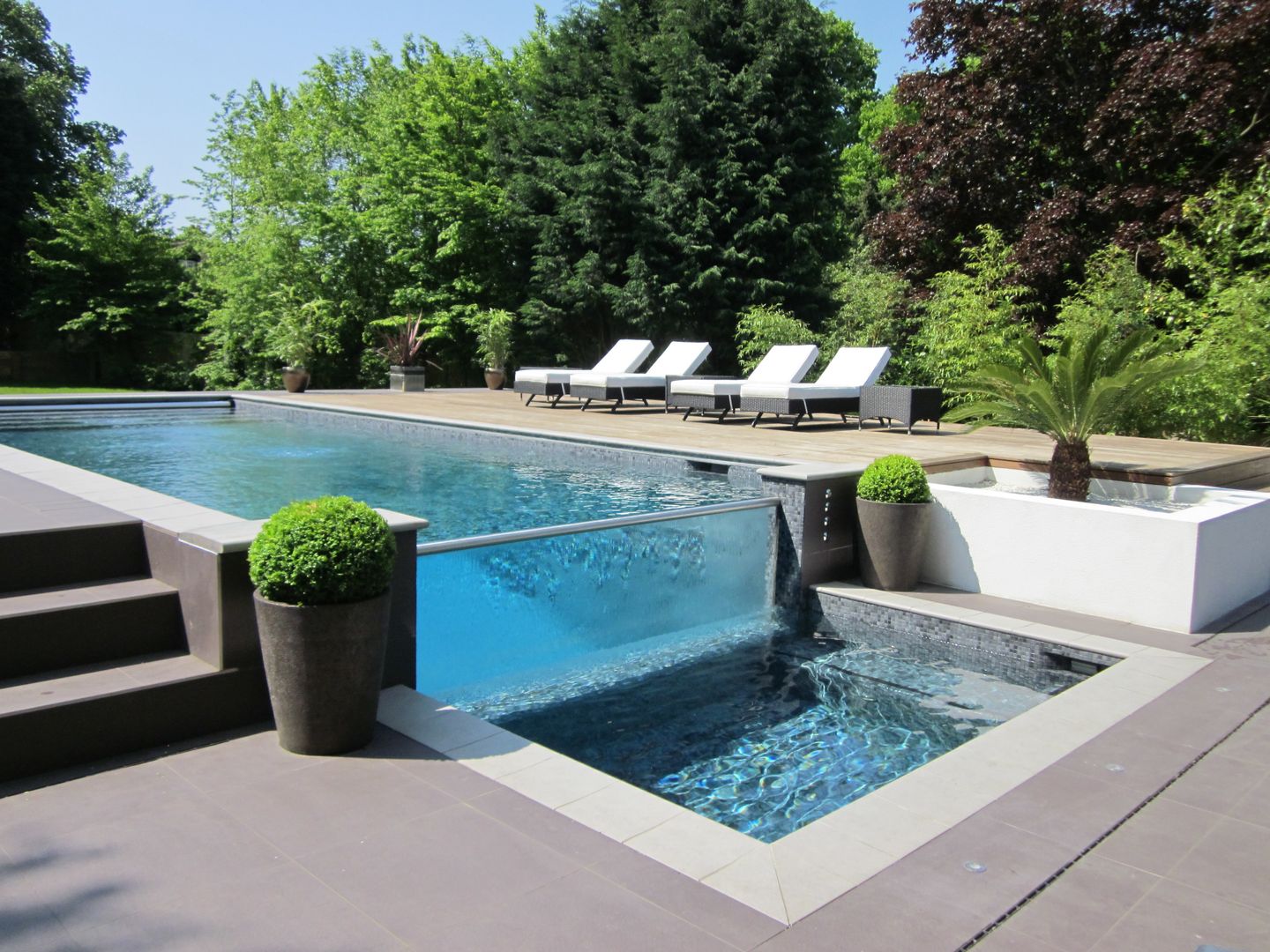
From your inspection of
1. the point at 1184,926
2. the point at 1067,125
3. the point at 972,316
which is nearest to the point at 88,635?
the point at 1184,926

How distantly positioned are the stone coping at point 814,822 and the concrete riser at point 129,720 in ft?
1.75

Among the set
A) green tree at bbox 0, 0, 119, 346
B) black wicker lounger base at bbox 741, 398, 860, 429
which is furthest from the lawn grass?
black wicker lounger base at bbox 741, 398, 860, 429

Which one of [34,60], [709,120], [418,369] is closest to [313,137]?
[418,369]

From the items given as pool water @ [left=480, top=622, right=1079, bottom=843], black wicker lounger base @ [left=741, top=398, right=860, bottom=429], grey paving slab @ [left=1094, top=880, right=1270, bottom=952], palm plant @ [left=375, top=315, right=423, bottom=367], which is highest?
palm plant @ [left=375, top=315, right=423, bottom=367]

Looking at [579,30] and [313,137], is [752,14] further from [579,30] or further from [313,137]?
[313,137]

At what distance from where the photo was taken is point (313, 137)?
2484cm

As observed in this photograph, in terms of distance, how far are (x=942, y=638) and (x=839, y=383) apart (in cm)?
717

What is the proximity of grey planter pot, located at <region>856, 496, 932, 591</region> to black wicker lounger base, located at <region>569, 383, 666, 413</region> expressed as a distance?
793 cm

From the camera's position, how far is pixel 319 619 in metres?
3.10

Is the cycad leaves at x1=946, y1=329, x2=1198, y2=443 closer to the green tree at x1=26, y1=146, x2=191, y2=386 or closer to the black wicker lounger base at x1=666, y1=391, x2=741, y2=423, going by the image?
the black wicker lounger base at x1=666, y1=391, x2=741, y2=423

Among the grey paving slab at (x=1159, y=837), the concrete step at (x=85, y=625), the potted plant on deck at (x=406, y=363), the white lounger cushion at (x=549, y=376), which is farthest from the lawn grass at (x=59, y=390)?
the grey paving slab at (x=1159, y=837)

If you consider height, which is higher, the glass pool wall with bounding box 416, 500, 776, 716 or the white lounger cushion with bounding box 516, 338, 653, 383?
the white lounger cushion with bounding box 516, 338, 653, 383

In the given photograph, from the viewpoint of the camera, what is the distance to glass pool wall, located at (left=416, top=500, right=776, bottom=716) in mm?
4699

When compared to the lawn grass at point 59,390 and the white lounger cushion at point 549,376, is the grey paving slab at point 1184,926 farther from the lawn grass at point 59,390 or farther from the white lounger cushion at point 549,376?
the lawn grass at point 59,390
